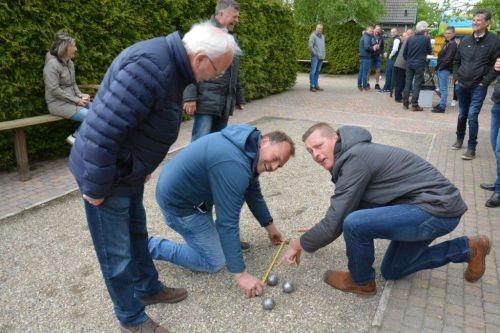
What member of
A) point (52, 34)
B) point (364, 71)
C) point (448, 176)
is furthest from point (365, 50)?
point (52, 34)

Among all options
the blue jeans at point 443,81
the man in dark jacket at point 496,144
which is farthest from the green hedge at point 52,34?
the blue jeans at point 443,81

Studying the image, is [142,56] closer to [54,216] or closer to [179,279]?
[179,279]

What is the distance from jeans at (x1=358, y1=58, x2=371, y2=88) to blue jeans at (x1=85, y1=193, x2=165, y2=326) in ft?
41.5

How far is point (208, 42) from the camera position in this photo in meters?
1.92

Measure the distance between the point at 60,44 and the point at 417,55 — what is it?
8155 mm

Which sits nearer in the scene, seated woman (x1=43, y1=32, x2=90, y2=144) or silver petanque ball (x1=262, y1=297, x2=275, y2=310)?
silver petanque ball (x1=262, y1=297, x2=275, y2=310)

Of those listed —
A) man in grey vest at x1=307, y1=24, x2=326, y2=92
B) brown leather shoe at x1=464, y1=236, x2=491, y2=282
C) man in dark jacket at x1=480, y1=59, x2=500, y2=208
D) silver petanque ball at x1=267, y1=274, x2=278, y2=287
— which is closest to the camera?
brown leather shoe at x1=464, y1=236, x2=491, y2=282

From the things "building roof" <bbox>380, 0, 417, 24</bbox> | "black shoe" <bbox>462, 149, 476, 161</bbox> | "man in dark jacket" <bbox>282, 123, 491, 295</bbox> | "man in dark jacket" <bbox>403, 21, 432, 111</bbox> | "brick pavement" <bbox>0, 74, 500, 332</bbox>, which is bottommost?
"brick pavement" <bbox>0, 74, 500, 332</bbox>

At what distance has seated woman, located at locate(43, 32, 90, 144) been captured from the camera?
17.8 feet

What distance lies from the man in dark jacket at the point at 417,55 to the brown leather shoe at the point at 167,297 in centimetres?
924

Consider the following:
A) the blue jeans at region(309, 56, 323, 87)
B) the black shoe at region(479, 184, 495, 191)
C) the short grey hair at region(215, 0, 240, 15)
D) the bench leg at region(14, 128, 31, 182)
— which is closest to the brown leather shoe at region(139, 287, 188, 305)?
the short grey hair at region(215, 0, 240, 15)

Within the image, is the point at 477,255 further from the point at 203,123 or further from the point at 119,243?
the point at 203,123

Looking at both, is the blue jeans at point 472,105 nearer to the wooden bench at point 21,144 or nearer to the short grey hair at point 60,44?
the short grey hair at point 60,44

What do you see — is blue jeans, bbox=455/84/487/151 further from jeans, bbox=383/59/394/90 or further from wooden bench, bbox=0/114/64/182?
jeans, bbox=383/59/394/90
